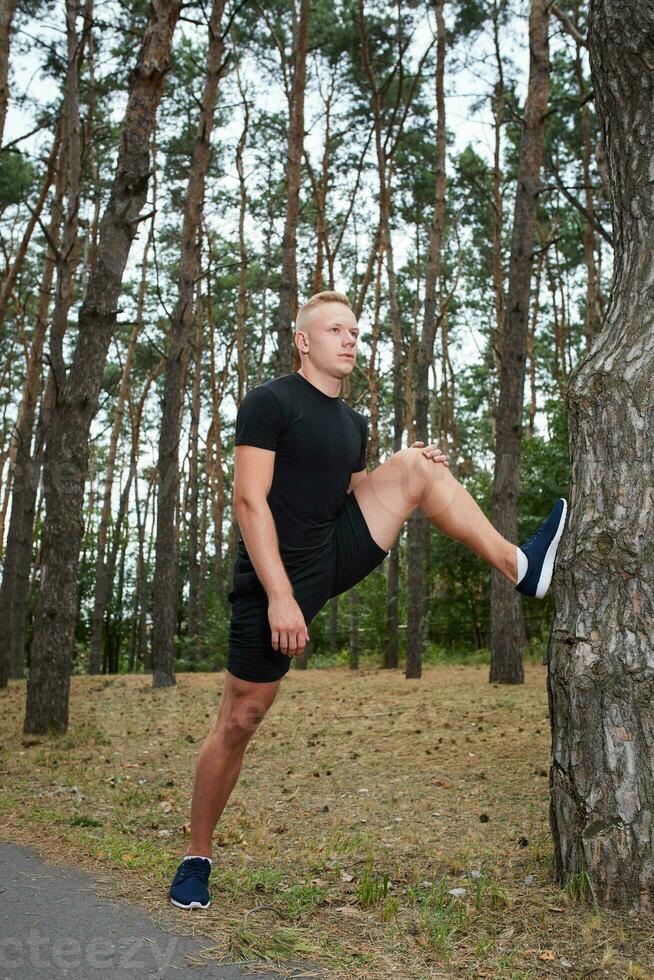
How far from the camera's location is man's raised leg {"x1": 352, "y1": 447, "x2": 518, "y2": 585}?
338 cm

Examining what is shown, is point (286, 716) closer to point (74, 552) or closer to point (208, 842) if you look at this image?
point (74, 552)

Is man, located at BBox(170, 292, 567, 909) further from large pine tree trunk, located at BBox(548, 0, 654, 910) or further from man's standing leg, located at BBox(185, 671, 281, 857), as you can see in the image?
large pine tree trunk, located at BBox(548, 0, 654, 910)

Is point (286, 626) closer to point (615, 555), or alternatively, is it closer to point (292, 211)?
point (615, 555)

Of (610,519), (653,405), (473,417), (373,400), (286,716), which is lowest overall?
(286,716)

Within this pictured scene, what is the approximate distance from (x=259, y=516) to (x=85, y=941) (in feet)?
4.96

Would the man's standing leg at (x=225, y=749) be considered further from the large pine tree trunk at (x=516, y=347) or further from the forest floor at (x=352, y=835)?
the large pine tree trunk at (x=516, y=347)

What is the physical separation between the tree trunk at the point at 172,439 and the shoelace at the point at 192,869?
30.7 ft

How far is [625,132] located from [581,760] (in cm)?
239

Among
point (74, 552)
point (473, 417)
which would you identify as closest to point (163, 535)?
point (74, 552)

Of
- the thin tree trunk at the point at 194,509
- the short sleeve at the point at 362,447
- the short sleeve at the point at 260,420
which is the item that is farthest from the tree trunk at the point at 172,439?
the short sleeve at the point at 260,420

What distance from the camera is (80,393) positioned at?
753cm

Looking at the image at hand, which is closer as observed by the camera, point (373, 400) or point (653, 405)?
point (653, 405)

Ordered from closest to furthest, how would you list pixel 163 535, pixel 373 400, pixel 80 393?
1. pixel 80 393
2. pixel 163 535
3. pixel 373 400

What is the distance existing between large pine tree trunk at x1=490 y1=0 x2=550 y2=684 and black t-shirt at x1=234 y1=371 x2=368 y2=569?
7645 millimetres
